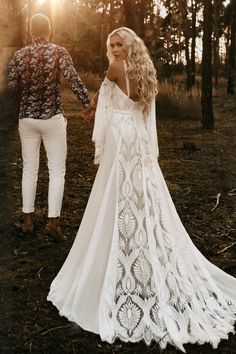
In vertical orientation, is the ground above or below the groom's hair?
below

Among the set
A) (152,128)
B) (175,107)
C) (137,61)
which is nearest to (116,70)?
(137,61)

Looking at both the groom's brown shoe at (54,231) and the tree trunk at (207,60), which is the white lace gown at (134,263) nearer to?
the groom's brown shoe at (54,231)

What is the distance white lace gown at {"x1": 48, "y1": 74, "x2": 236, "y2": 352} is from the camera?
4.43m

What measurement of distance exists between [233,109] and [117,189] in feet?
58.8

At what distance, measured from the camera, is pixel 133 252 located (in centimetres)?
471

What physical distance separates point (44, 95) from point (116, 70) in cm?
185

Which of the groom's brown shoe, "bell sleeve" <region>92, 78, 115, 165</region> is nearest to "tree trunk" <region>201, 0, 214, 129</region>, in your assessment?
the groom's brown shoe

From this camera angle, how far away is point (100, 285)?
4.69 metres

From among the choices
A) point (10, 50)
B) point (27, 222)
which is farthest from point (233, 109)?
point (27, 222)

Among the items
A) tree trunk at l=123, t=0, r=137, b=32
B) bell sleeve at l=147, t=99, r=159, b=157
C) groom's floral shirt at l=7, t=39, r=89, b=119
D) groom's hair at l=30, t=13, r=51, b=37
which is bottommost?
bell sleeve at l=147, t=99, r=159, b=157

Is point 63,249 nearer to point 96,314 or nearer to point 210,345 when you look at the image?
point 96,314

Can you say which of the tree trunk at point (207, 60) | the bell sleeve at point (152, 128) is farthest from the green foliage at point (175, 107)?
the bell sleeve at point (152, 128)

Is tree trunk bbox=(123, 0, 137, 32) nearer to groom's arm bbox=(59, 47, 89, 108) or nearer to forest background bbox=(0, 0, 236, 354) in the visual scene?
forest background bbox=(0, 0, 236, 354)

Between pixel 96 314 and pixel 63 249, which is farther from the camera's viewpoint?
pixel 63 249
